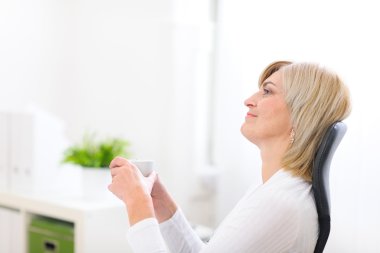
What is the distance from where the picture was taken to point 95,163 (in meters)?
2.26

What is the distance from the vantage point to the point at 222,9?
237 cm

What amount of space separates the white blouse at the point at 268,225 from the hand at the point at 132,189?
0.03m

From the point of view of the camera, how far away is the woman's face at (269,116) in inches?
53.0

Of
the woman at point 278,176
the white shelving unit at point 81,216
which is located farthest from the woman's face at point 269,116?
the white shelving unit at point 81,216

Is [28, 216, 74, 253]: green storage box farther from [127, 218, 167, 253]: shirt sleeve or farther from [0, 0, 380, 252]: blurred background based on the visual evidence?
[127, 218, 167, 253]: shirt sleeve

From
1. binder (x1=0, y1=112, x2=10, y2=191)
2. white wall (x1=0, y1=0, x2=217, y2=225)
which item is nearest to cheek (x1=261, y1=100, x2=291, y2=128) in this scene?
white wall (x1=0, y1=0, x2=217, y2=225)

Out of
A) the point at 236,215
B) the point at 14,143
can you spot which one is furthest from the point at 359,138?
the point at 14,143

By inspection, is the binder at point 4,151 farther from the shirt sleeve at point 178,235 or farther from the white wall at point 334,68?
the shirt sleeve at point 178,235

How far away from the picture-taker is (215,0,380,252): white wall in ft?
5.98

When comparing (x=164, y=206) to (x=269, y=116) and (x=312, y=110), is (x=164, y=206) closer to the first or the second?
(x=269, y=116)

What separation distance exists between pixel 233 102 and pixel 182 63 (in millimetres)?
452

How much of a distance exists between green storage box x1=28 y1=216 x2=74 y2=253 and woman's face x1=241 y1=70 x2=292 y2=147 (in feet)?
3.49

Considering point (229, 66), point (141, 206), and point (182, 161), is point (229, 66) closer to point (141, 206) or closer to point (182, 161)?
point (182, 161)

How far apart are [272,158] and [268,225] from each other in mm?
230
